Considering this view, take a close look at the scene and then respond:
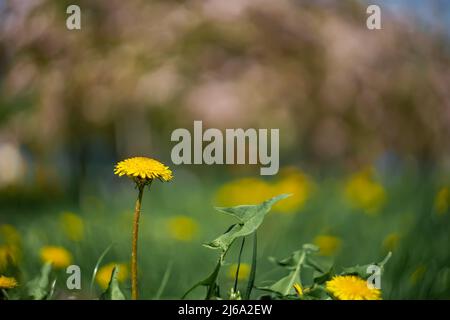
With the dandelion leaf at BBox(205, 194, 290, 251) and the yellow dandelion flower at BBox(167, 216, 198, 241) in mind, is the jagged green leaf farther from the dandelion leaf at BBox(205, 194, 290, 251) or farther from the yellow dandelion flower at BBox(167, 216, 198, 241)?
the yellow dandelion flower at BBox(167, 216, 198, 241)

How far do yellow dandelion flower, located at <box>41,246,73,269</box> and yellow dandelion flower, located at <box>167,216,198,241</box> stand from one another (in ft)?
0.96

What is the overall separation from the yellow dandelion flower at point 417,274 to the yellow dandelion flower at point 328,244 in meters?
0.30

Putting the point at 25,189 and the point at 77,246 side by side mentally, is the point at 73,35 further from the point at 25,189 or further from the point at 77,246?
the point at 77,246

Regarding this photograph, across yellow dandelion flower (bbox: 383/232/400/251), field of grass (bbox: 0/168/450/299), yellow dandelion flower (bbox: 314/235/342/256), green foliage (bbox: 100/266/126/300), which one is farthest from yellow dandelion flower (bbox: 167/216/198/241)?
green foliage (bbox: 100/266/126/300)

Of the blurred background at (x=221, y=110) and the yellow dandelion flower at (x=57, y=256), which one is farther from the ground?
the blurred background at (x=221, y=110)

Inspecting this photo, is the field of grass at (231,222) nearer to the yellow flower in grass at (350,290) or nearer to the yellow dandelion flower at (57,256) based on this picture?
the yellow dandelion flower at (57,256)

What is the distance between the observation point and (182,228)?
4.79ft

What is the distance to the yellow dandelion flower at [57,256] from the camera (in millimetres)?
1023

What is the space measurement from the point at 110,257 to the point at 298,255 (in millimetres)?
466

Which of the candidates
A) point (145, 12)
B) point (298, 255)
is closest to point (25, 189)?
point (145, 12)

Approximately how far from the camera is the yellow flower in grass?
1.87 ft

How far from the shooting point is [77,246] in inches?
42.9

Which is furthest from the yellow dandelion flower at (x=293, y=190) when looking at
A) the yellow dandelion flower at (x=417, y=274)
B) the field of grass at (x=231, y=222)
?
the yellow dandelion flower at (x=417, y=274)

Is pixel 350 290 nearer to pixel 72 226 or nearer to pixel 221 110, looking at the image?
pixel 72 226
